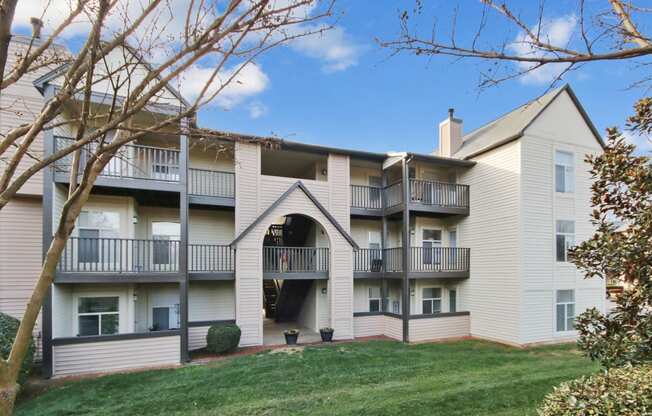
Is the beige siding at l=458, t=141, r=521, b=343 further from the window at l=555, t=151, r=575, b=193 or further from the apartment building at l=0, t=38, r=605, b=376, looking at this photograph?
the window at l=555, t=151, r=575, b=193

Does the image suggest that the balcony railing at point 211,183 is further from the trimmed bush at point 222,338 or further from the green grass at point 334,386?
the green grass at point 334,386

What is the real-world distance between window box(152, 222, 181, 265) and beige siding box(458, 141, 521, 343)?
11.7 m

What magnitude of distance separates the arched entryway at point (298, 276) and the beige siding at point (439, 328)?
134 inches

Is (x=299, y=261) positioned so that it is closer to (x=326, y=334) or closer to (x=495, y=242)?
(x=326, y=334)

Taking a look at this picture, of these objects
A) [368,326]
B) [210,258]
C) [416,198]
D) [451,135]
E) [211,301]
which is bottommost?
[368,326]

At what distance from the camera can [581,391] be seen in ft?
12.0

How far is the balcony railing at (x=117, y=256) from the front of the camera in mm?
10016

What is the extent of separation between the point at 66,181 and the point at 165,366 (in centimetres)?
614

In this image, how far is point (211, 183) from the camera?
40.9 ft

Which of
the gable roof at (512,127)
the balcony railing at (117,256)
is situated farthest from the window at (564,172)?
the balcony railing at (117,256)

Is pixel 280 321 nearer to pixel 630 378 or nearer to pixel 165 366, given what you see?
pixel 165 366

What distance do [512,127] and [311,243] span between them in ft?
31.0

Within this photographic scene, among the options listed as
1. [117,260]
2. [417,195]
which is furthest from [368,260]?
[117,260]

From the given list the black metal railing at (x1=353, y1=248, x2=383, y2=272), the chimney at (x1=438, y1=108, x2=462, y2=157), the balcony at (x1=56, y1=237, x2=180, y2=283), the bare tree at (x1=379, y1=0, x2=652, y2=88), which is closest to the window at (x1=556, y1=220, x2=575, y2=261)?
the chimney at (x1=438, y1=108, x2=462, y2=157)
